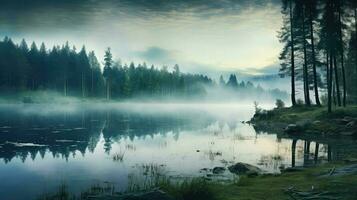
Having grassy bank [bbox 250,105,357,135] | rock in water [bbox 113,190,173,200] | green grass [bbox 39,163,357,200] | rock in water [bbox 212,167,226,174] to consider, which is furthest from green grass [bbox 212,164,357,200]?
grassy bank [bbox 250,105,357,135]

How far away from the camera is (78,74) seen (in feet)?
465

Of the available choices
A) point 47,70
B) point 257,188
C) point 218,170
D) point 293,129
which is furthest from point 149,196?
point 47,70

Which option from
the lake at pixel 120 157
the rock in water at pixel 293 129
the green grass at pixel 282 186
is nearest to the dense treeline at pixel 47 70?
the lake at pixel 120 157

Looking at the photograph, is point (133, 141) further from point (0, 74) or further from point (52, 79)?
point (52, 79)

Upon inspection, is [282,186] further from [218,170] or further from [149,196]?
[218,170]

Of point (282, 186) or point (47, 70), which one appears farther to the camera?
point (47, 70)

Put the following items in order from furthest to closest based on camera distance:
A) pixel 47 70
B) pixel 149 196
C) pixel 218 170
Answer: pixel 47 70
pixel 218 170
pixel 149 196

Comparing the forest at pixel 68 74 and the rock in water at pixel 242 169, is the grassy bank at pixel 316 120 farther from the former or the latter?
the forest at pixel 68 74

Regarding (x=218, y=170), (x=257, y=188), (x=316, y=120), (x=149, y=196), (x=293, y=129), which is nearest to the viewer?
(x=149, y=196)

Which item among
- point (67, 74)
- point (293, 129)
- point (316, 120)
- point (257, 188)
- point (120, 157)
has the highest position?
point (67, 74)

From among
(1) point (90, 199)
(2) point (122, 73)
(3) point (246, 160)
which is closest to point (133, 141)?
(3) point (246, 160)

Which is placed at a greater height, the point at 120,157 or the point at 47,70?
the point at 47,70

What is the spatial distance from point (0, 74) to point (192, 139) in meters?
96.0

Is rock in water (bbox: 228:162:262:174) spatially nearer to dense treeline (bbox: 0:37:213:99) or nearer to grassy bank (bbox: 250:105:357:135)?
grassy bank (bbox: 250:105:357:135)
